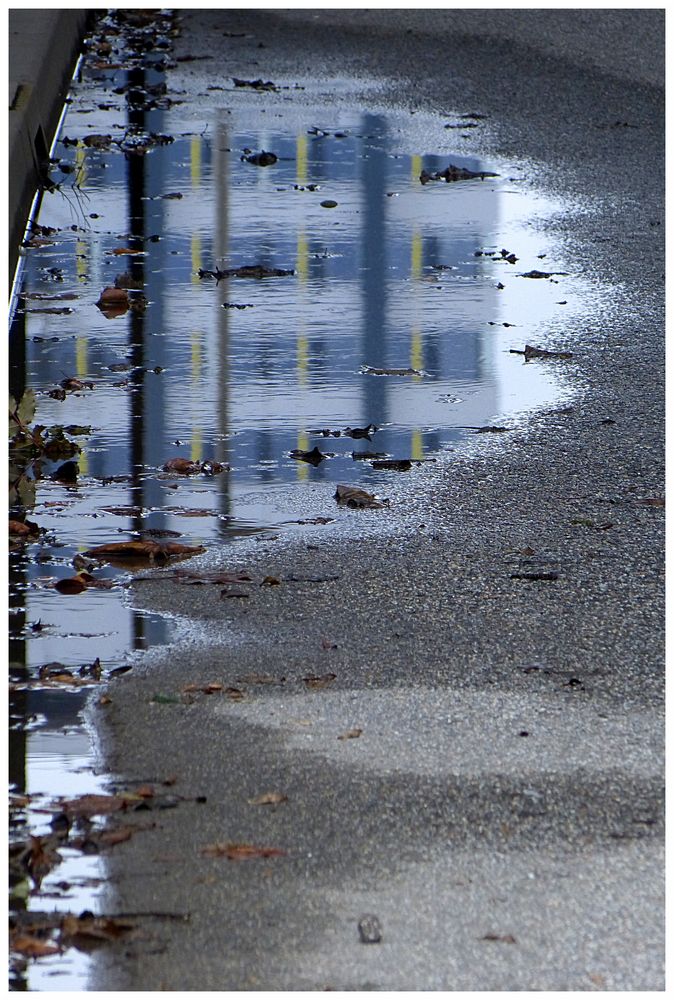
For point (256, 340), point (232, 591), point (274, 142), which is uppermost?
point (274, 142)

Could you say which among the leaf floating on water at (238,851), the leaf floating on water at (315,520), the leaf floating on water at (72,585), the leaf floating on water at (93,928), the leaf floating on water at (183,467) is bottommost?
the leaf floating on water at (93,928)

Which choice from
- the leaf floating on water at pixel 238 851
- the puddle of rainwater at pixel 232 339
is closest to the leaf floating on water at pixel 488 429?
the puddle of rainwater at pixel 232 339

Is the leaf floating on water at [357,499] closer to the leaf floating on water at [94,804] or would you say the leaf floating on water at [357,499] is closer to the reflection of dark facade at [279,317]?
the reflection of dark facade at [279,317]

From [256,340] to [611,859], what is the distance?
186 inches

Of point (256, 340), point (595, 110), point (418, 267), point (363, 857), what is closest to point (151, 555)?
point (363, 857)

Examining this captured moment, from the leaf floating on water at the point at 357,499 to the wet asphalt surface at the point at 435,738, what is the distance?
78mm

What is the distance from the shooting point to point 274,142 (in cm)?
1227

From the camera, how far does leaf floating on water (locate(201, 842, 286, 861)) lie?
150 inches

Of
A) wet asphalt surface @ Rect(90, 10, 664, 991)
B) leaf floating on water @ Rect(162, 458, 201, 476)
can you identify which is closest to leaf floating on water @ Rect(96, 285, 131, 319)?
leaf floating on water @ Rect(162, 458, 201, 476)

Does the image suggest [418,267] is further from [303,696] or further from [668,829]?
[668,829]

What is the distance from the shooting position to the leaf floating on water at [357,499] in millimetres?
6137

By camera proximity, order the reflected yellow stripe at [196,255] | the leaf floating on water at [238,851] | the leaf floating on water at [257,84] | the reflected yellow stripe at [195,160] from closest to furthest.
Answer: the leaf floating on water at [238,851] < the reflected yellow stripe at [196,255] < the reflected yellow stripe at [195,160] < the leaf floating on water at [257,84]

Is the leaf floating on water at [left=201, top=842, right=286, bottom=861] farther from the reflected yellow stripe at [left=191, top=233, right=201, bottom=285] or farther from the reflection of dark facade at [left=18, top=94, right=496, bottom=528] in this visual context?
the reflected yellow stripe at [left=191, top=233, right=201, bottom=285]

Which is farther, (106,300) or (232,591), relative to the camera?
(106,300)
